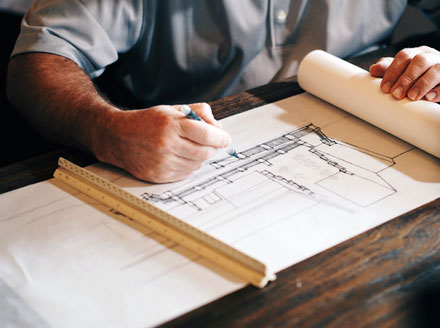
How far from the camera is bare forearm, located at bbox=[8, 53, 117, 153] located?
0.97 m

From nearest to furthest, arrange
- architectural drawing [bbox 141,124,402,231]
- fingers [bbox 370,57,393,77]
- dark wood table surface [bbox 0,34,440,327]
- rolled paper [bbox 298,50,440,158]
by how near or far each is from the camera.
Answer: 1. dark wood table surface [bbox 0,34,440,327]
2. architectural drawing [bbox 141,124,402,231]
3. rolled paper [bbox 298,50,440,158]
4. fingers [bbox 370,57,393,77]

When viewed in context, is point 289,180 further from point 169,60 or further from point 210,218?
point 169,60

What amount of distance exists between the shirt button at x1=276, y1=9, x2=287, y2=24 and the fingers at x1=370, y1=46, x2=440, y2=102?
1.49ft

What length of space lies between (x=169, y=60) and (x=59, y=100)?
1.41 feet

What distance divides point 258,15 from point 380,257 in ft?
2.92

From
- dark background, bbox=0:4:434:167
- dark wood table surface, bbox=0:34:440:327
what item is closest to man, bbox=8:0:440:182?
dark wood table surface, bbox=0:34:440:327

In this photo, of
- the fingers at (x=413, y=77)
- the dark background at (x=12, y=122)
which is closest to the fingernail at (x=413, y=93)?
the fingers at (x=413, y=77)

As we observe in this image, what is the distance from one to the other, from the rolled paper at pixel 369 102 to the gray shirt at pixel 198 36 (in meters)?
0.29

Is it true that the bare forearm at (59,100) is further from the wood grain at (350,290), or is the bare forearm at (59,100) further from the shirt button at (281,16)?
the shirt button at (281,16)

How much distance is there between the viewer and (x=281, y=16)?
140 cm

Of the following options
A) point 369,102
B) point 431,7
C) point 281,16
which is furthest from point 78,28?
point 431,7

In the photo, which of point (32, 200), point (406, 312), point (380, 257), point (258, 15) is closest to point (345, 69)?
point (258, 15)

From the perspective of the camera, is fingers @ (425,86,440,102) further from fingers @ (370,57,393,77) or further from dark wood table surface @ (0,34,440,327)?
dark wood table surface @ (0,34,440,327)

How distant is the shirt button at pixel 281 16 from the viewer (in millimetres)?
1393
